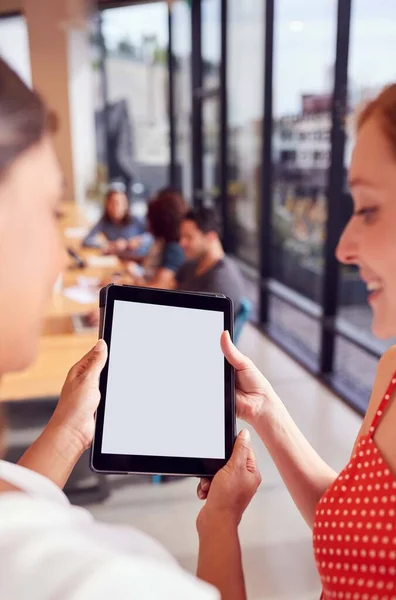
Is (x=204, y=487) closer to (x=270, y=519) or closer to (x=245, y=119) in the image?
(x=270, y=519)

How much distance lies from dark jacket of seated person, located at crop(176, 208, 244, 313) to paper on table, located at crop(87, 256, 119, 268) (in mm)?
807

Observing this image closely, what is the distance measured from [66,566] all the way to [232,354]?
40cm

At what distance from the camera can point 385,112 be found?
0.86 m

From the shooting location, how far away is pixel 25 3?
518 cm

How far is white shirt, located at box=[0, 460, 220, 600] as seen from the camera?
15.0 inches

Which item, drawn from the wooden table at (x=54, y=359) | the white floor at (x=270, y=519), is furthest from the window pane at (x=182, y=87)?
the white floor at (x=270, y=519)

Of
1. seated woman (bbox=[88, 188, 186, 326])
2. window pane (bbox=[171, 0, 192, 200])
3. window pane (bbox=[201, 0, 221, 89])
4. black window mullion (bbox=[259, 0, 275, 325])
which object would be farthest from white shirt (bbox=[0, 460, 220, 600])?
window pane (bbox=[171, 0, 192, 200])

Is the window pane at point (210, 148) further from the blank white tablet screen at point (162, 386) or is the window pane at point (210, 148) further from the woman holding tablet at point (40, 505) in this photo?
the woman holding tablet at point (40, 505)

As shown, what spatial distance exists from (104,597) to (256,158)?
3.89 meters

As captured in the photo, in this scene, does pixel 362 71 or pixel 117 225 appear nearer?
pixel 362 71

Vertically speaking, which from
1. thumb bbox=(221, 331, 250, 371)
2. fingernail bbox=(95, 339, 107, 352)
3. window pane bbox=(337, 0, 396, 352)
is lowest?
thumb bbox=(221, 331, 250, 371)

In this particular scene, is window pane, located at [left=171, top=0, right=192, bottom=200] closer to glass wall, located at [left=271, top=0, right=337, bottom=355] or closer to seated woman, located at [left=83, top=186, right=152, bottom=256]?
seated woman, located at [left=83, top=186, right=152, bottom=256]

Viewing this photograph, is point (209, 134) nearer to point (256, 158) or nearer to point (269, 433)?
point (256, 158)

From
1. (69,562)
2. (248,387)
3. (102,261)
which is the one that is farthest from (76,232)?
(69,562)
